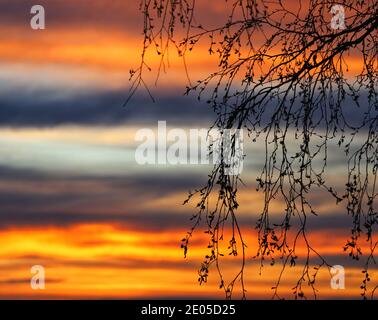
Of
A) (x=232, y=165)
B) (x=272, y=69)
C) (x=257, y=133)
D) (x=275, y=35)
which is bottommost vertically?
(x=232, y=165)

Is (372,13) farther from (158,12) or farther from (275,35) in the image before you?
(158,12)

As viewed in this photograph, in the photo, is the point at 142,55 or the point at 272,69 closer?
the point at 142,55

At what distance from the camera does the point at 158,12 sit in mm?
3086

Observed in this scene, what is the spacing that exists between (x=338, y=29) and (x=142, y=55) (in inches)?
53.5

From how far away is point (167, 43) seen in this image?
317 centimetres

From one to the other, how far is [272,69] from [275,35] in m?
0.22

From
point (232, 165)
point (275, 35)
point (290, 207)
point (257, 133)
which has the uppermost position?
point (275, 35)

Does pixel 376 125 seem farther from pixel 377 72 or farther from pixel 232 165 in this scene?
pixel 232 165

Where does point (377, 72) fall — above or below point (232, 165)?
above

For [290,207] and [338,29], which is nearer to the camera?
[290,207]

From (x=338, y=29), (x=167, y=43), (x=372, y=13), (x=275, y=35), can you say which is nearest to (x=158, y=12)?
(x=167, y=43)

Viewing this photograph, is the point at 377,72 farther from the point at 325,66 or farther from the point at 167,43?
the point at 167,43

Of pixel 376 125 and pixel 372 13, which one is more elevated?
pixel 372 13

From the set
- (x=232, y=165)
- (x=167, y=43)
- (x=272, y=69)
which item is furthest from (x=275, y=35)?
(x=232, y=165)
